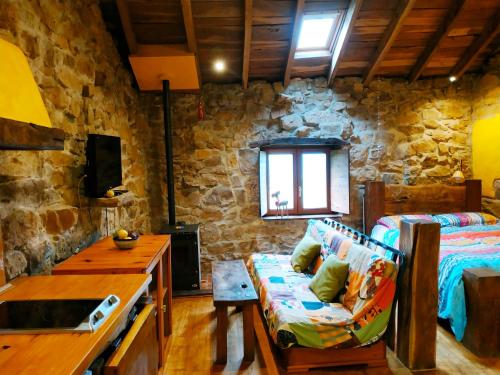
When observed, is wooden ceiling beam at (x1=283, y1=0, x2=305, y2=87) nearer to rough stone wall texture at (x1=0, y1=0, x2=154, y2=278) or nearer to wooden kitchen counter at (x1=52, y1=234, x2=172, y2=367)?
rough stone wall texture at (x1=0, y1=0, x2=154, y2=278)

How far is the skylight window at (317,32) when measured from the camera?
3500 mm

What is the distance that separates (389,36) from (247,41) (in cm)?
152

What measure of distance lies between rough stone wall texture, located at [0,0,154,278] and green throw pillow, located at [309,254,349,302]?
1.78 metres

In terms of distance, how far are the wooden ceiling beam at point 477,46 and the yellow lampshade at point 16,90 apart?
14.2 feet

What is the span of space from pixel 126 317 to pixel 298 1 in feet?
9.86

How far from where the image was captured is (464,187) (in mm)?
4387

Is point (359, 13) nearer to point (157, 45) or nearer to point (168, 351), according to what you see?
A: point (157, 45)

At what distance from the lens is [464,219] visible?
401cm

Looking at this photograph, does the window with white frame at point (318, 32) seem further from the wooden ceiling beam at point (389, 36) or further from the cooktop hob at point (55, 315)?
the cooktop hob at point (55, 315)

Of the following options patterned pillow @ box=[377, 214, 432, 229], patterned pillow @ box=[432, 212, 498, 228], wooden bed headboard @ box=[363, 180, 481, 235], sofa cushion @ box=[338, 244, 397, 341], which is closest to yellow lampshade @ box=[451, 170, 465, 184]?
wooden bed headboard @ box=[363, 180, 481, 235]

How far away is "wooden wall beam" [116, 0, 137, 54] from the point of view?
3000mm

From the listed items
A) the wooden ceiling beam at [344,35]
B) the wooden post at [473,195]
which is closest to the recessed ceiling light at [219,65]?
the wooden ceiling beam at [344,35]

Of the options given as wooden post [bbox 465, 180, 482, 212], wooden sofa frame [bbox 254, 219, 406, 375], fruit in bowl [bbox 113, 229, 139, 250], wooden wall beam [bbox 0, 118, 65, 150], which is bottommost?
wooden sofa frame [bbox 254, 219, 406, 375]

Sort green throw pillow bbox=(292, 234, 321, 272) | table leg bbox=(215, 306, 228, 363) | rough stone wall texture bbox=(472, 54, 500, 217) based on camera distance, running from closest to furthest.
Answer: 1. table leg bbox=(215, 306, 228, 363)
2. green throw pillow bbox=(292, 234, 321, 272)
3. rough stone wall texture bbox=(472, 54, 500, 217)
